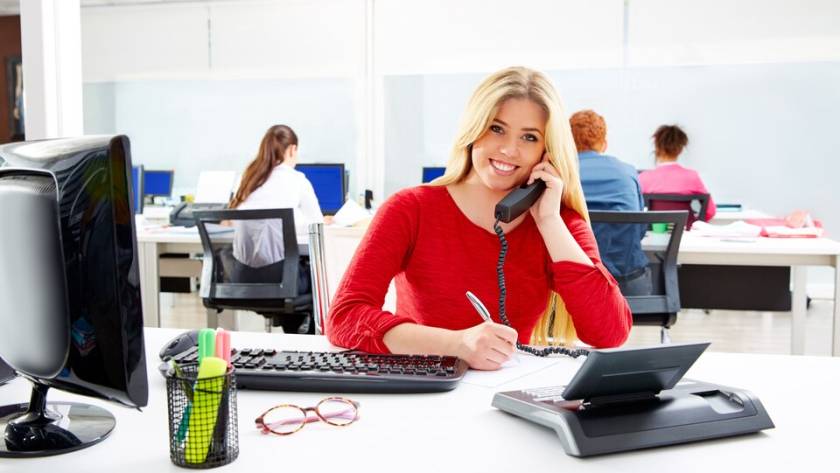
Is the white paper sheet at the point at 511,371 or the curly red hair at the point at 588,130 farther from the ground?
the curly red hair at the point at 588,130

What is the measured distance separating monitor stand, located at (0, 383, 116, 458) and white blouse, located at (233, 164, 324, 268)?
2.12 meters

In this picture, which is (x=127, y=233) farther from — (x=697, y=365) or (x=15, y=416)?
(x=697, y=365)

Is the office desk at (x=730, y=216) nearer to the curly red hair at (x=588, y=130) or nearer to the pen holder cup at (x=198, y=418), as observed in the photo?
the curly red hair at (x=588, y=130)

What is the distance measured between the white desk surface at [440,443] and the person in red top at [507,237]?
435 millimetres

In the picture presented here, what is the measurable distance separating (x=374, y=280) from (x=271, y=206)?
2.44 metres

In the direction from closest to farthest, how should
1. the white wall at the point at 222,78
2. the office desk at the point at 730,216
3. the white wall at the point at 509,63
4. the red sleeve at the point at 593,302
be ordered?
1. the red sleeve at the point at 593,302
2. the office desk at the point at 730,216
3. the white wall at the point at 509,63
4. the white wall at the point at 222,78

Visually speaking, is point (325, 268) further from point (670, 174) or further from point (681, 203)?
point (670, 174)

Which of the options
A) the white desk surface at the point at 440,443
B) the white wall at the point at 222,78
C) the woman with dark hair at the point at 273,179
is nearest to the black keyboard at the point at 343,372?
the white desk surface at the point at 440,443

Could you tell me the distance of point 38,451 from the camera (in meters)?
0.89

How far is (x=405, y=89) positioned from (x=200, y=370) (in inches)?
236

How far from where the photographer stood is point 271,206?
3.89 meters

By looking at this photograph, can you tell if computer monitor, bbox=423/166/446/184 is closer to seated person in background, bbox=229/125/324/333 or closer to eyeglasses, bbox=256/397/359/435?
seated person in background, bbox=229/125/324/333

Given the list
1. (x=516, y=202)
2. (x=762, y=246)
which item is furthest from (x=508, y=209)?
(x=762, y=246)

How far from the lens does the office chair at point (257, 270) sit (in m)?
3.40
